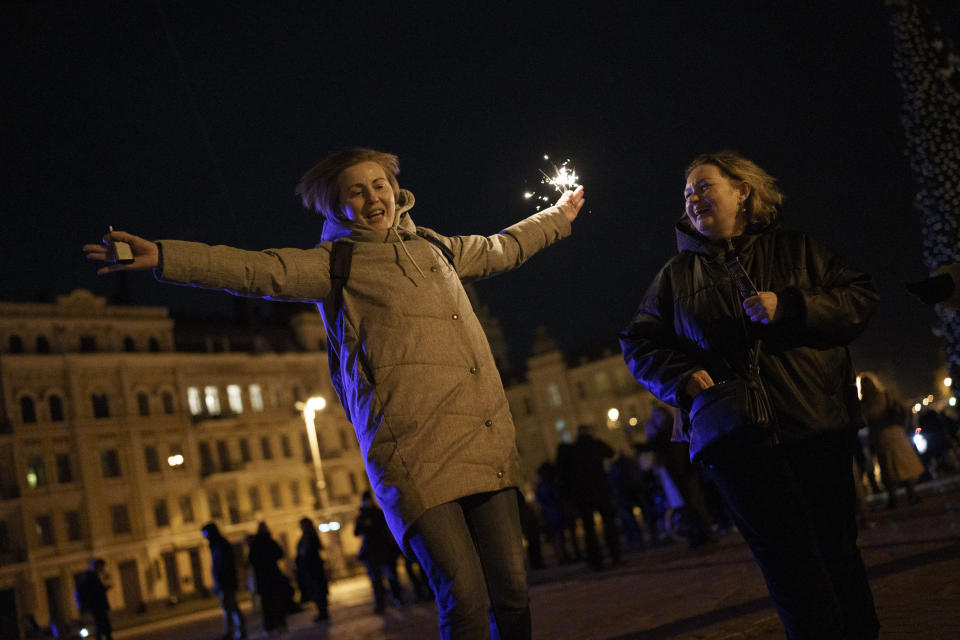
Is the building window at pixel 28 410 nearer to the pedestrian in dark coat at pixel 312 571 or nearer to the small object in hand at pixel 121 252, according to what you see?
the pedestrian in dark coat at pixel 312 571

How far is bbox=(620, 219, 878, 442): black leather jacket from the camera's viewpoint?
11.0 ft

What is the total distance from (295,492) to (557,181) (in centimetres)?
5991

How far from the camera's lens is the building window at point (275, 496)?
2381 inches

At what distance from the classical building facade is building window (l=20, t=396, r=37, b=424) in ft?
0.21

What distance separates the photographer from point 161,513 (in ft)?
179

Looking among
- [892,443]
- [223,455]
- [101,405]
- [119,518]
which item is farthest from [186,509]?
[892,443]

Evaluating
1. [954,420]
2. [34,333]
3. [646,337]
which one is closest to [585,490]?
[646,337]

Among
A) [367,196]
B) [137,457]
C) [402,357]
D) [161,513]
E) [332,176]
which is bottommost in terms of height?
[402,357]

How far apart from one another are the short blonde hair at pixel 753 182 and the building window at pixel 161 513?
55283 mm

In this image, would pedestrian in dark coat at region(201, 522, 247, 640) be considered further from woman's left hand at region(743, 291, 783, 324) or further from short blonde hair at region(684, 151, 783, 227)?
woman's left hand at region(743, 291, 783, 324)

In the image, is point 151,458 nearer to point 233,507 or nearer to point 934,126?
point 233,507

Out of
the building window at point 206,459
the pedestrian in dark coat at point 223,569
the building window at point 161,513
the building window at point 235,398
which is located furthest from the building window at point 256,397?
the pedestrian in dark coat at point 223,569

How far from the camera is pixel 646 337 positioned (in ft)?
12.5

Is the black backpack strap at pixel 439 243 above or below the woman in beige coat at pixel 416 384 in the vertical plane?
above
